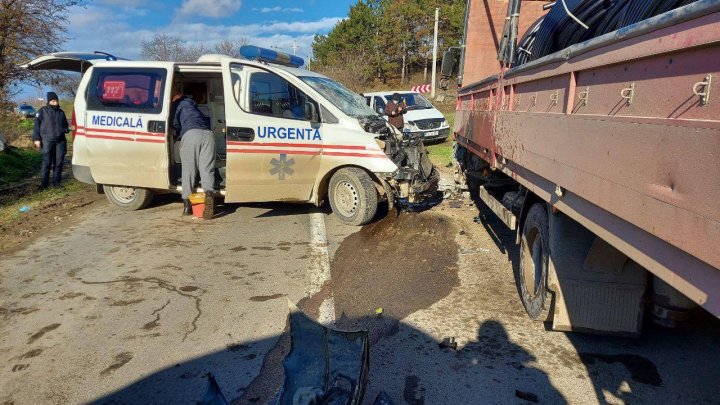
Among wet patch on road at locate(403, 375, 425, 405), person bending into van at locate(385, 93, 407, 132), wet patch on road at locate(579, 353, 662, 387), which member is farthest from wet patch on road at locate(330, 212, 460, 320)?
person bending into van at locate(385, 93, 407, 132)

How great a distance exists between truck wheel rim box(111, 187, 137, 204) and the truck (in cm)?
541

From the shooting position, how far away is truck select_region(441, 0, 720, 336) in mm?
1516

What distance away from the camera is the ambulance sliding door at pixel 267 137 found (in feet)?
19.3

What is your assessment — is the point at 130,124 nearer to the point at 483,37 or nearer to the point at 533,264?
the point at 483,37

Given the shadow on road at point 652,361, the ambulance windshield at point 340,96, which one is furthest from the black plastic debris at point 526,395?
the ambulance windshield at point 340,96

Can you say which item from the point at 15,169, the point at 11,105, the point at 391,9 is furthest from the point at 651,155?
the point at 391,9

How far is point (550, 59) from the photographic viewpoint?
9.60 feet

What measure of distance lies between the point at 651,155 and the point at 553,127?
3.54 ft

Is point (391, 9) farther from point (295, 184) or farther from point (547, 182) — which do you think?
point (547, 182)

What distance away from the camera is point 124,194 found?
279 inches

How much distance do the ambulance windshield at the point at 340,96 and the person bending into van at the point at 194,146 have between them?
1.55 meters

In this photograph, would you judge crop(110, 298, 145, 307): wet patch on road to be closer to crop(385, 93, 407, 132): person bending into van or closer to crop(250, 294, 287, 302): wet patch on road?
crop(250, 294, 287, 302): wet patch on road

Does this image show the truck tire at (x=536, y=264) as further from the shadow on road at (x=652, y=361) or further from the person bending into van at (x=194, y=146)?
the person bending into van at (x=194, y=146)

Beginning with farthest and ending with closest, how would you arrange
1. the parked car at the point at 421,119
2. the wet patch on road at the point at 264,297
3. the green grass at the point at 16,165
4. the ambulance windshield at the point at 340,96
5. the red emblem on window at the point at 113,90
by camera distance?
the parked car at the point at 421,119 < the green grass at the point at 16,165 < the red emblem on window at the point at 113,90 < the ambulance windshield at the point at 340,96 < the wet patch on road at the point at 264,297
